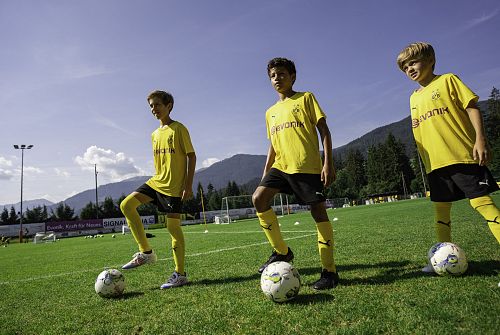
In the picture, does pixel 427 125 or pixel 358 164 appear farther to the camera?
pixel 358 164

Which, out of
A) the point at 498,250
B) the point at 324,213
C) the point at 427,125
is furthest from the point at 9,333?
the point at 498,250

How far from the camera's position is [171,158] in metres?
5.01

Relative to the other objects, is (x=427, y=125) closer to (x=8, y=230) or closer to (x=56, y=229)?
(x=56, y=229)

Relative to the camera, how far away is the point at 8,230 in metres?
48.5

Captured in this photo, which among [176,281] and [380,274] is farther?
[176,281]

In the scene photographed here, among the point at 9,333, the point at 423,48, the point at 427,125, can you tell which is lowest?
the point at 9,333

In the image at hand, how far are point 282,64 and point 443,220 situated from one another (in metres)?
2.66

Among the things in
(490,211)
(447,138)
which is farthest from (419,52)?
(490,211)

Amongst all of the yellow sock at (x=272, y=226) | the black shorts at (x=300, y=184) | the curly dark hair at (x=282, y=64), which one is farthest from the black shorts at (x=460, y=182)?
the curly dark hair at (x=282, y=64)

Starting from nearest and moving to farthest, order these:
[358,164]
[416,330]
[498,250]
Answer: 1. [416,330]
2. [498,250]
3. [358,164]

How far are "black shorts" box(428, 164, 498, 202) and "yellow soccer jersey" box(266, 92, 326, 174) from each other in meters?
1.28

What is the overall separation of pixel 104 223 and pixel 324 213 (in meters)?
55.4

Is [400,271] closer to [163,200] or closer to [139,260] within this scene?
[163,200]

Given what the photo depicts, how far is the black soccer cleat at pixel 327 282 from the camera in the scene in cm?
340
